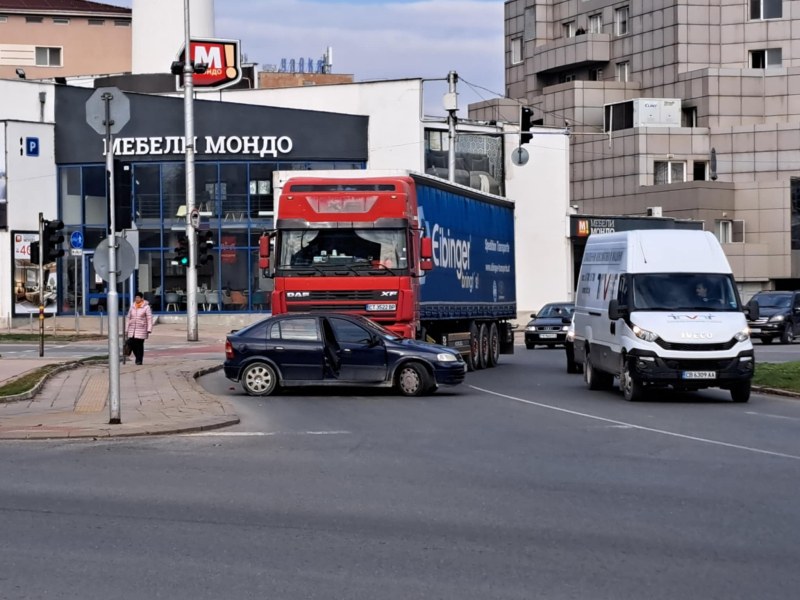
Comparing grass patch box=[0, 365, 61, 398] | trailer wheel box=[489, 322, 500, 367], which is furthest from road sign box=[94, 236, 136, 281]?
trailer wheel box=[489, 322, 500, 367]

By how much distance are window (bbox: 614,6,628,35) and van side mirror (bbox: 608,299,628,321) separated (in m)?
72.1

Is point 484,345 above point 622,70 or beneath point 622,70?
beneath

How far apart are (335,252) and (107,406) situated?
Answer: 5841 mm

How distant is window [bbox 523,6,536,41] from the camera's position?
9688 centimetres

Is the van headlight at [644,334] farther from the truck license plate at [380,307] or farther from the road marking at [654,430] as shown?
the truck license plate at [380,307]

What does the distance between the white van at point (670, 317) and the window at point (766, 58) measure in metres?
66.7

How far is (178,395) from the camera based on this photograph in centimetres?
2198

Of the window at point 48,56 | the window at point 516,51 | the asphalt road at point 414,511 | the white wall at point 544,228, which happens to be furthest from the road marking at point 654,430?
the window at point 516,51

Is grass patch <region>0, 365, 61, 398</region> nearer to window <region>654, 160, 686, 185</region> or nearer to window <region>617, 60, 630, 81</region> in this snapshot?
window <region>654, 160, 686, 185</region>

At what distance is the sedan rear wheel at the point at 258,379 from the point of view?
22.5 meters

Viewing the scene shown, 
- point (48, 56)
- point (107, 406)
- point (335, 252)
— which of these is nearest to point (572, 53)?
point (48, 56)

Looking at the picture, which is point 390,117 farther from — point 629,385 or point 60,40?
point 629,385

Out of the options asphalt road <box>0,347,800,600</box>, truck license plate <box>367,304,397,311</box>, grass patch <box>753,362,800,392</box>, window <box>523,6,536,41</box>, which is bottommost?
grass patch <box>753,362,800,392</box>

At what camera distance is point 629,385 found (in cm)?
2153
